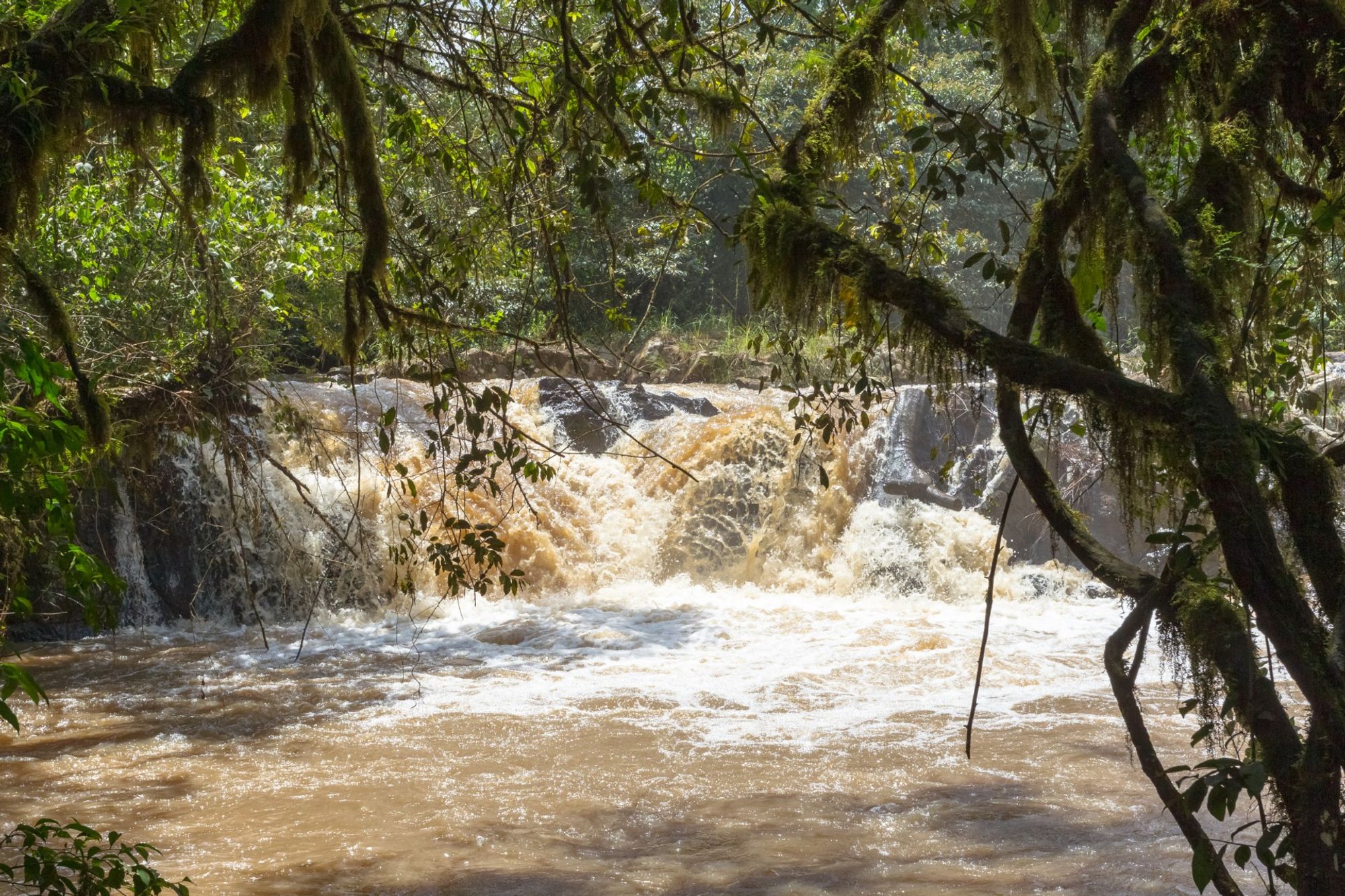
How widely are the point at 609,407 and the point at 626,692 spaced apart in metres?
5.67

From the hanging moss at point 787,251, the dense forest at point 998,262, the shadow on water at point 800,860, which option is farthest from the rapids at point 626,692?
the hanging moss at point 787,251

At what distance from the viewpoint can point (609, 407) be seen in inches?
532

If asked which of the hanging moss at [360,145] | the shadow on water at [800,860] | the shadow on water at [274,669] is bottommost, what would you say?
the shadow on water at [274,669]

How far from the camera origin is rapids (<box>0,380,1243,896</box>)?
5086 mm

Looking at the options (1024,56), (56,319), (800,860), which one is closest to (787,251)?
(1024,56)

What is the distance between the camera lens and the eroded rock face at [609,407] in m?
13.7

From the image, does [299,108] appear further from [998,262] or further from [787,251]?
[998,262]

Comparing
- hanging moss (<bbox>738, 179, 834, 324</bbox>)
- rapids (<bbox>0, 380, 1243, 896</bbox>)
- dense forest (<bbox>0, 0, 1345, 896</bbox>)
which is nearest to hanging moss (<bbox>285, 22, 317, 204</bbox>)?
dense forest (<bbox>0, 0, 1345, 896</bbox>)

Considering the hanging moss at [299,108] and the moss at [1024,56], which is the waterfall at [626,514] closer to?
the moss at [1024,56]

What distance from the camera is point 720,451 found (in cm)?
1288

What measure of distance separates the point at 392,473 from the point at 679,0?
9576mm

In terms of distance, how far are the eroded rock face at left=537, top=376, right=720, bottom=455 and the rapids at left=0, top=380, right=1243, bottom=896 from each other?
0.34ft

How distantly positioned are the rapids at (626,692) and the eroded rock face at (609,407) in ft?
0.34

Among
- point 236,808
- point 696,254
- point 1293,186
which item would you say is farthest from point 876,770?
point 696,254
